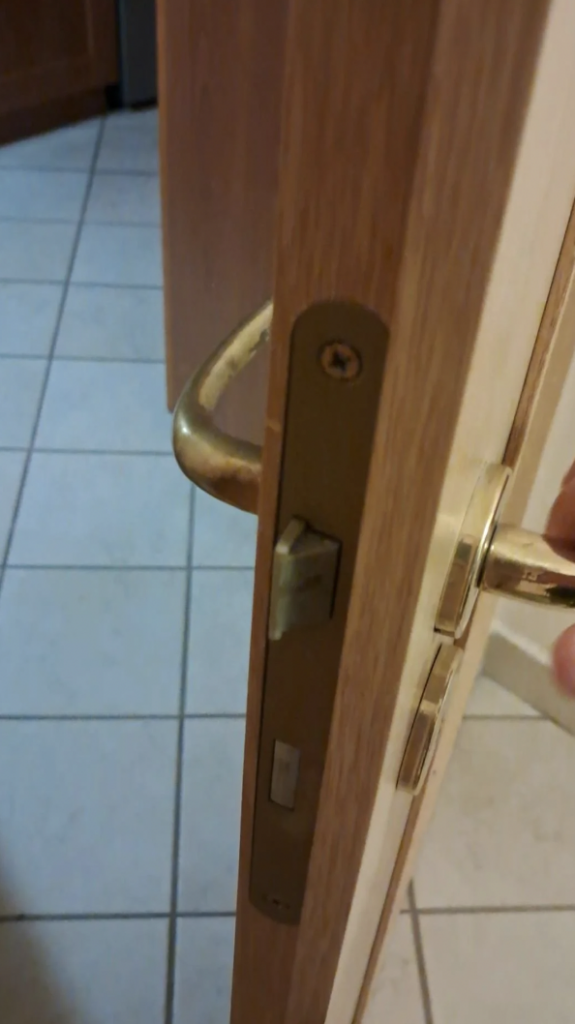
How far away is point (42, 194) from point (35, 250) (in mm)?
293

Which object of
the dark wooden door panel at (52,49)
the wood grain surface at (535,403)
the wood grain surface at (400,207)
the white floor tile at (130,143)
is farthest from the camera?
the white floor tile at (130,143)

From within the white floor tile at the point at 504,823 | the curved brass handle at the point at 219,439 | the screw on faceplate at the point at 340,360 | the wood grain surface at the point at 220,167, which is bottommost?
the white floor tile at the point at 504,823

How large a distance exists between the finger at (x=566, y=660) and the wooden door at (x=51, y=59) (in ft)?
8.35

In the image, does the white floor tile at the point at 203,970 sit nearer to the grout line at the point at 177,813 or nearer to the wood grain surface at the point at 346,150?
the grout line at the point at 177,813

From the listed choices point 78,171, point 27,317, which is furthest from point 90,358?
point 78,171

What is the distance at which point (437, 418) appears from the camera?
0.23 metres

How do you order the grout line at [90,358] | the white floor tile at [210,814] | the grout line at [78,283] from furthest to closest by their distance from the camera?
the grout line at [78,283]
the grout line at [90,358]
the white floor tile at [210,814]

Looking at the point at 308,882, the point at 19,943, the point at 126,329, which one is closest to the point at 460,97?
the point at 308,882

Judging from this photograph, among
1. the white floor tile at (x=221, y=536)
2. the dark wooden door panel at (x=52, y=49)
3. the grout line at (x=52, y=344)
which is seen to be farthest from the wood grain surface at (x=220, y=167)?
the dark wooden door panel at (x=52, y=49)

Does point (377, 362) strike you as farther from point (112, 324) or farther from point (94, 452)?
point (112, 324)

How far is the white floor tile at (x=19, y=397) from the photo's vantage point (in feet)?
5.74

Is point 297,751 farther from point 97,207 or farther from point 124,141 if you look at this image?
point 124,141

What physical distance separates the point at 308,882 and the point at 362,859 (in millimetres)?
30

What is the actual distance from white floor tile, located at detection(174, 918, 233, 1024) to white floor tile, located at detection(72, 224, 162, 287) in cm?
147
